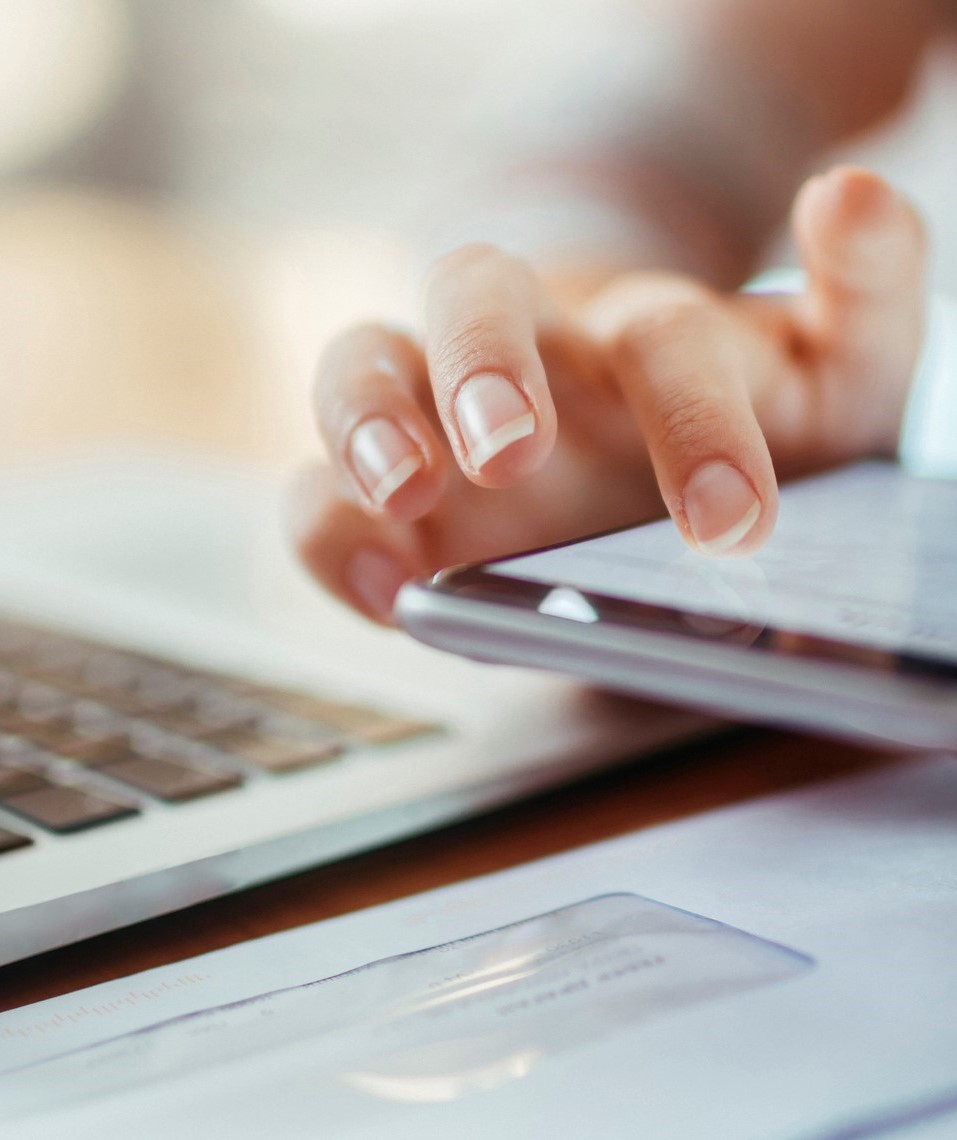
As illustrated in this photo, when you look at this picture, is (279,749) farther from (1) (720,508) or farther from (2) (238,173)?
(2) (238,173)

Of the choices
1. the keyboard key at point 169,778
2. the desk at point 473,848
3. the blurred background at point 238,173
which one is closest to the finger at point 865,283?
the desk at point 473,848

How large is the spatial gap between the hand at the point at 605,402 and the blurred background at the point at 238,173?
0.54m

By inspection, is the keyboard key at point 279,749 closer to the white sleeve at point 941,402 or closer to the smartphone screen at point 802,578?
the smartphone screen at point 802,578

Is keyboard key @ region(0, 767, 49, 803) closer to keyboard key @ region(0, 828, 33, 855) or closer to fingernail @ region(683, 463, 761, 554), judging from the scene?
keyboard key @ region(0, 828, 33, 855)

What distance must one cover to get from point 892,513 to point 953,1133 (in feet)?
0.57

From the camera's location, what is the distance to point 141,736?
0.29 m

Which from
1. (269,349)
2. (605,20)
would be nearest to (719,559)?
(605,20)

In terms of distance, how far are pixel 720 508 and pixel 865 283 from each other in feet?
0.49

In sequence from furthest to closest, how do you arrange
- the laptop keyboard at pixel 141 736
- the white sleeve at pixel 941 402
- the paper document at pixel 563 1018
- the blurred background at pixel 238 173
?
the blurred background at pixel 238 173 → the white sleeve at pixel 941 402 → the laptop keyboard at pixel 141 736 → the paper document at pixel 563 1018

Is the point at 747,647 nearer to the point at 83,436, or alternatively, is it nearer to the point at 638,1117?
the point at 638,1117

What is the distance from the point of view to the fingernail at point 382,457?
272 mm

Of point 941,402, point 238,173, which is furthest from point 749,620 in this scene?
point 238,173

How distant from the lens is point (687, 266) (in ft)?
2.88

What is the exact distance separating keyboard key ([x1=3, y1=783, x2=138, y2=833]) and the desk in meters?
0.02
